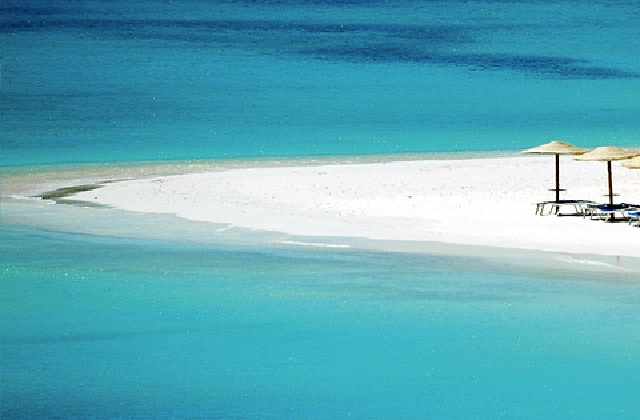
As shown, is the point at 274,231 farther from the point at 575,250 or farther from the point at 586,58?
the point at 586,58

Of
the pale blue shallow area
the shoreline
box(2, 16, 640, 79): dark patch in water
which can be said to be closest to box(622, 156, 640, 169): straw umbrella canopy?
the shoreline

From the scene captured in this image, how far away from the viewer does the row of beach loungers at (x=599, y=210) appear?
19.5 m

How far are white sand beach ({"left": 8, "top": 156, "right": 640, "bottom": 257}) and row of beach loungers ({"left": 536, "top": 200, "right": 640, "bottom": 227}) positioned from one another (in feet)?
0.67

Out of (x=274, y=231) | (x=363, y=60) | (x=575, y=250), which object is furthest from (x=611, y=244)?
(x=363, y=60)

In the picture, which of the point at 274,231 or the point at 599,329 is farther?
the point at 274,231

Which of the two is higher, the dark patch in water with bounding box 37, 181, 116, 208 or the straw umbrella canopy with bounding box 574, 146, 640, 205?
the straw umbrella canopy with bounding box 574, 146, 640, 205

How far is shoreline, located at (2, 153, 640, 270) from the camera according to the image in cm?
1834

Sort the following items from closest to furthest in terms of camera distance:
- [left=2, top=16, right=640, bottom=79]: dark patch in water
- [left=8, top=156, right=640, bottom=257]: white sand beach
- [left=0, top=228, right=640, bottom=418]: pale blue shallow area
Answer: [left=0, top=228, right=640, bottom=418]: pale blue shallow area < [left=8, top=156, right=640, bottom=257]: white sand beach < [left=2, top=16, right=640, bottom=79]: dark patch in water

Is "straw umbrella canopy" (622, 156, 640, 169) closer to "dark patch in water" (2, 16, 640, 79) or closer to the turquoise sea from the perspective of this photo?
the turquoise sea

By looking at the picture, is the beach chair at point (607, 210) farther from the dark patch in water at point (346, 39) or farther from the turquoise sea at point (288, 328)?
the dark patch in water at point (346, 39)

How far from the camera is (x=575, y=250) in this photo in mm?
17188

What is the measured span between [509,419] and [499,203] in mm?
13222

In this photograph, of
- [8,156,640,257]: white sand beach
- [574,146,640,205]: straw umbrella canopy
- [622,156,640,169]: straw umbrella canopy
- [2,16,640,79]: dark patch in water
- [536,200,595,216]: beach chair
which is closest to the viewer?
[8,156,640,257]: white sand beach

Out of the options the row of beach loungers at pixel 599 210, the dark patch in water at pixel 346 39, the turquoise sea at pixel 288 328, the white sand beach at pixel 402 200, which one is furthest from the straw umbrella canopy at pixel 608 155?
the dark patch in water at pixel 346 39
